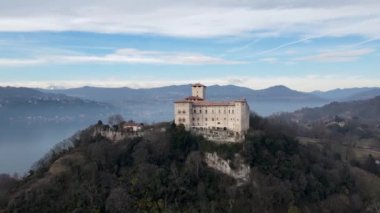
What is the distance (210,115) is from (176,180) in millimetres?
6681

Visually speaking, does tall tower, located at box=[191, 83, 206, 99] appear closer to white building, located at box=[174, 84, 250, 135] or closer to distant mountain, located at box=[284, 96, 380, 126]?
white building, located at box=[174, 84, 250, 135]

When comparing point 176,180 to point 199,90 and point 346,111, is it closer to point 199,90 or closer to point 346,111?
point 199,90

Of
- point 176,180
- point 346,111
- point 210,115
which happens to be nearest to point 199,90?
point 210,115

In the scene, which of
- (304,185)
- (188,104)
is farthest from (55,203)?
(304,185)

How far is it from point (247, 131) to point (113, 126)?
10969 millimetres

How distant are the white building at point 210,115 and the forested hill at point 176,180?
1.09 metres

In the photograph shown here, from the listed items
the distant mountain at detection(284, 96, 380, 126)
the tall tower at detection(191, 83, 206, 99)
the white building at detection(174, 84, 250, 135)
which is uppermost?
the tall tower at detection(191, 83, 206, 99)

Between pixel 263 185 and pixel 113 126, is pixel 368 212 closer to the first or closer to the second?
pixel 263 185

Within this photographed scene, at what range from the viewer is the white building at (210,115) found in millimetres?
38500

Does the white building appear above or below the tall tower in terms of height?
below

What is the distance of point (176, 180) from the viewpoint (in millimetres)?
34656

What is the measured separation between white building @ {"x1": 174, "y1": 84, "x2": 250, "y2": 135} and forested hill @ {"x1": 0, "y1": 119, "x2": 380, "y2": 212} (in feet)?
3.58

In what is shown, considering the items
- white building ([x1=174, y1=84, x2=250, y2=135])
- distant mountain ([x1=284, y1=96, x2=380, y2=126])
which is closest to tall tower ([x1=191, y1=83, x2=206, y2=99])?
white building ([x1=174, y1=84, x2=250, y2=135])

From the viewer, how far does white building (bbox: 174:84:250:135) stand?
126 feet
